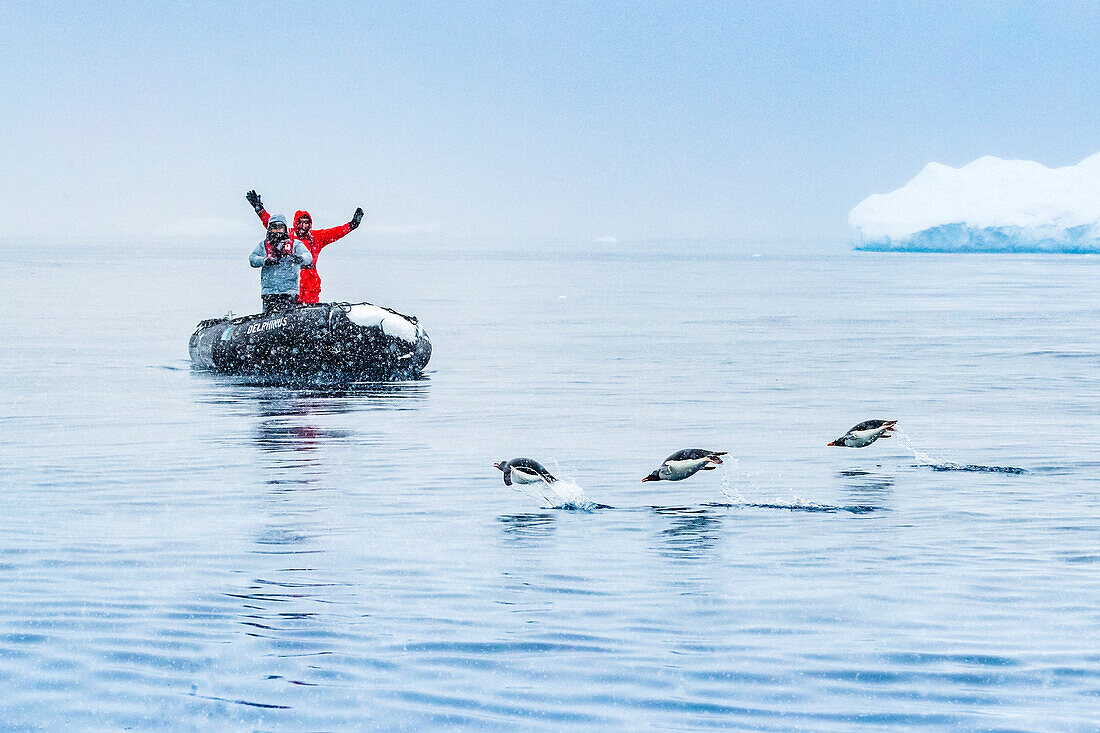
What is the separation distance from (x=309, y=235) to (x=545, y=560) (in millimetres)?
11057

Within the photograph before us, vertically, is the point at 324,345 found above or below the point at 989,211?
below

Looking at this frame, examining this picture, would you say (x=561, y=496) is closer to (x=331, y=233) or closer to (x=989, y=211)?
(x=331, y=233)

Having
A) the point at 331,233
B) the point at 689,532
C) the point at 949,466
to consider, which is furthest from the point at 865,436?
the point at 331,233

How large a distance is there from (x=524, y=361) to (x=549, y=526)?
12.9m

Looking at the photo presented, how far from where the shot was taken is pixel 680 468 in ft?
30.6

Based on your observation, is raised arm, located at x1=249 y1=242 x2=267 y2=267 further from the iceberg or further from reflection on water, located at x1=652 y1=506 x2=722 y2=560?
the iceberg

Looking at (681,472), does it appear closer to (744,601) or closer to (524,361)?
(744,601)

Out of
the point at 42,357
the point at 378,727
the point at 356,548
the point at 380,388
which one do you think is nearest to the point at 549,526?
the point at 356,548

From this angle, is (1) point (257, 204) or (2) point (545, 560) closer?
(2) point (545, 560)

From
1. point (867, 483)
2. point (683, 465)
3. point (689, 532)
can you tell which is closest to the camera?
point (689, 532)

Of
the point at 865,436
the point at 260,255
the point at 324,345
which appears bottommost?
the point at 865,436

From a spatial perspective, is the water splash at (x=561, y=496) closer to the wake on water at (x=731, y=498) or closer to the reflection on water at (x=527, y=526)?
the wake on water at (x=731, y=498)

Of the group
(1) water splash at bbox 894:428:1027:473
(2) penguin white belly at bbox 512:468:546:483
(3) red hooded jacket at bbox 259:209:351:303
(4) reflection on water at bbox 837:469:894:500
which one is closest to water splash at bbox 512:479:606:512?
(2) penguin white belly at bbox 512:468:546:483

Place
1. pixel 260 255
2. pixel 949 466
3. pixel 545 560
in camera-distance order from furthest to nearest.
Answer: pixel 260 255 → pixel 949 466 → pixel 545 560
